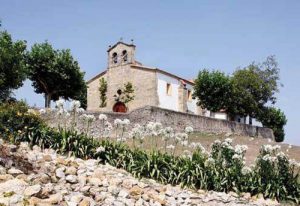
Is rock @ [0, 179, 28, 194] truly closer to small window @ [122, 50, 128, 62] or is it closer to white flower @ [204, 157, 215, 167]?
white flower @ [204, 157, 215, 167]

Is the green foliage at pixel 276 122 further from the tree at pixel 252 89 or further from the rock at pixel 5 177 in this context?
the rock at pixel 5 177

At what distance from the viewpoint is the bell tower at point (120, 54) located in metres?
47.7

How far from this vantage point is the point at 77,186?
33.3ft

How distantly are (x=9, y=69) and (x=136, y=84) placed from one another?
61.0 feet

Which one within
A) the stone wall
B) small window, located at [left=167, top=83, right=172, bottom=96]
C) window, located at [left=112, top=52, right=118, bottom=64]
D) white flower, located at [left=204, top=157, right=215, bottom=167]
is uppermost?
window, located at [left=112, top=52, right=118, bottom=64]

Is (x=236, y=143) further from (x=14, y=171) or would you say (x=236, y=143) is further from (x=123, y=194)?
(x=14, y=171)

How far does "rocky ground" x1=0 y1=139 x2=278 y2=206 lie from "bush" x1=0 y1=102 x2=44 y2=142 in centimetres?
113

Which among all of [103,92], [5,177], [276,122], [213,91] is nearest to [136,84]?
[103,92]

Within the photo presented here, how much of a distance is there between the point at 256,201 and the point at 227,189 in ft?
3.04

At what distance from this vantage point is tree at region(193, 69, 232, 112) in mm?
46688

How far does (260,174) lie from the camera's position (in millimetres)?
12898

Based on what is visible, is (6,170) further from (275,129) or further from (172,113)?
(275,129)

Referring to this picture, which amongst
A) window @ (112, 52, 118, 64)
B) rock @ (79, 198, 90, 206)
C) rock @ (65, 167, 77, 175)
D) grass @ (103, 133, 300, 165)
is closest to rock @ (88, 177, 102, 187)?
rock @ (65, 167, 77, 175)

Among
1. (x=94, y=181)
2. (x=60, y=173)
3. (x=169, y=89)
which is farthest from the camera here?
(x=169, y=89)
